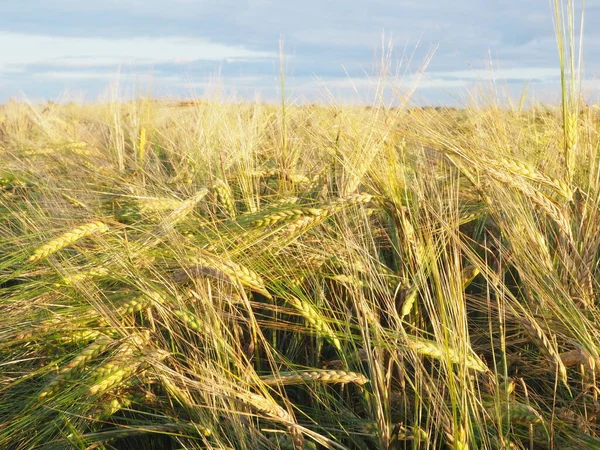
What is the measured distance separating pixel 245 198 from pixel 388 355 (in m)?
0.87

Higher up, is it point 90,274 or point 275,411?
point 90,274

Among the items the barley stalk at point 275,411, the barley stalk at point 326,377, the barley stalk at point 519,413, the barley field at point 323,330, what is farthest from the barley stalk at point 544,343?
the barley stalk at point 275,411

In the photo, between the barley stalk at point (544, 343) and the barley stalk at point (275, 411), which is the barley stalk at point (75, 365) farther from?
the barley stalk at point (544, 343)

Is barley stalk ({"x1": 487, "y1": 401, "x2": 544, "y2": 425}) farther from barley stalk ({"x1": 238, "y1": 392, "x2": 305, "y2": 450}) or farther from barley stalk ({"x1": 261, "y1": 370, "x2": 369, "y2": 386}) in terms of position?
barley stalk ({"x1": 238, "y1": 392, "x2": 305, "y2": 450})

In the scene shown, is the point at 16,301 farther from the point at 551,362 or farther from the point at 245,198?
the point at 551,362

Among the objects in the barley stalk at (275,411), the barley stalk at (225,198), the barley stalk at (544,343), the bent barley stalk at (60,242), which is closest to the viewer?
the barley stalk at (275,411)

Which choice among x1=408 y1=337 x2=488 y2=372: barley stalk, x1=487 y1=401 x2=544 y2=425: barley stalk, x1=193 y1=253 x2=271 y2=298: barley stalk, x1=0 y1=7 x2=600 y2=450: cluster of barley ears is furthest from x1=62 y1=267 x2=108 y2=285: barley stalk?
x1=487 y1=401 x2=544 y2=425: barley stalk

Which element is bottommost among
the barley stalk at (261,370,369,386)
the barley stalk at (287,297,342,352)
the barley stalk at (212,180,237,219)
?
the barley stalk at (261,370,369,386)

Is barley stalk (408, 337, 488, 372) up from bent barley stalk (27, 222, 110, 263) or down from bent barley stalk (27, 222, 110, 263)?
down

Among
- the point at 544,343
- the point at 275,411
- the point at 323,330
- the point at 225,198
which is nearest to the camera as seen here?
the point at 275,411

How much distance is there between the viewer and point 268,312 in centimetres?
166

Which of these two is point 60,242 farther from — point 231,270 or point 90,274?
point 231,270

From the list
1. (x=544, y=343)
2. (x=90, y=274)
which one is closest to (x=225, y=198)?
(x=90, y=274)

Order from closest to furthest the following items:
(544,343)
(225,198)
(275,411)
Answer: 1. (275,411)
2. (544,343)
3. (225,198)
